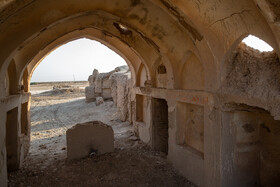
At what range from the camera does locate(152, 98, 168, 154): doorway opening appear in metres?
6.89

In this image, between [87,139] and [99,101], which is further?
[99,101]

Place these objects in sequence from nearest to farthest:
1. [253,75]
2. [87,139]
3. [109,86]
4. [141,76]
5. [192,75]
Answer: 1. [253,75]
2. [192,75]
3. [87,139]
4. [141,76]
5. [109,86]

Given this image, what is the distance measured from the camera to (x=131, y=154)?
6539mm

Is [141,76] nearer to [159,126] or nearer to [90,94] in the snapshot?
[159,126]

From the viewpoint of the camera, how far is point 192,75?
4.97 m

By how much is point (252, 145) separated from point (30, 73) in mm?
6725

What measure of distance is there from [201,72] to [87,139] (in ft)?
12.4

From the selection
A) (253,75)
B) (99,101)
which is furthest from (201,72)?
(99,101)

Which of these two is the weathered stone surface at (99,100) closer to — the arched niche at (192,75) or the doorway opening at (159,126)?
the doorway opening at (159,126)

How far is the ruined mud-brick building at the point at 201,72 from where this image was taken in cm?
313

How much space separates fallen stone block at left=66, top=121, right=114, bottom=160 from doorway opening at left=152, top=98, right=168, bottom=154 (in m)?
1.45

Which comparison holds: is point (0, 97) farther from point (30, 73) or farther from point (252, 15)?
point (252, 15)

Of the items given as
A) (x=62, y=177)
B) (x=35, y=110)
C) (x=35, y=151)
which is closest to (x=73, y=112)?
(x=35, y=110)

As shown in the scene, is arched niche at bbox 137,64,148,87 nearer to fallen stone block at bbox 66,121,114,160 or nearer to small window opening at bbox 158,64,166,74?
small window opening at bbox 158,64,166,74
